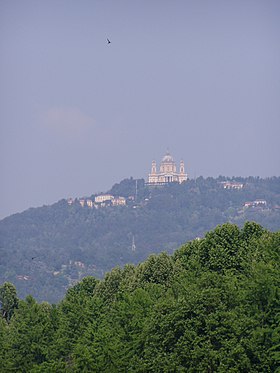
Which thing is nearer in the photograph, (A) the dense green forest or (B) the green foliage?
(A) the dense green forest

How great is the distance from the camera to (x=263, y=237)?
2071 inches

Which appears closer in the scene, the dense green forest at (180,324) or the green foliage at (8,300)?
the dense green forest at (180,324)

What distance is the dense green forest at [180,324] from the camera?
3803cm

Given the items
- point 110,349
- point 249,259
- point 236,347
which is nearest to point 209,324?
point 236,347

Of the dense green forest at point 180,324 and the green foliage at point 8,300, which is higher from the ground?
the dense green forest at point 180,324


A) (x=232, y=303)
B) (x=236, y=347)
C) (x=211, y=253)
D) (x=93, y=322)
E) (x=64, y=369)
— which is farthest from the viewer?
(x=211, y=253)

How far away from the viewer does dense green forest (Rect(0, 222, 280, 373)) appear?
3803cm

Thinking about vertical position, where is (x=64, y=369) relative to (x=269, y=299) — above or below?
below

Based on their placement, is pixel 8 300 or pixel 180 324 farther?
pixel 8 300

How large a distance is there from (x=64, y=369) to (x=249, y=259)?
10.6 meters

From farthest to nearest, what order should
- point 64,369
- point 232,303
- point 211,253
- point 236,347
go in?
1. point 211,253
2. point 64,369
3. point 232,303
4. point 236,347

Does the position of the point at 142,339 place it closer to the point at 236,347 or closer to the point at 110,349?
the point at 110,349

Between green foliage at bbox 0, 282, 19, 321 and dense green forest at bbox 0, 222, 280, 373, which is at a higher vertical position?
dense green forest at bbox 0, 222, 280, 373

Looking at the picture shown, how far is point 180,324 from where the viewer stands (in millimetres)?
39562
